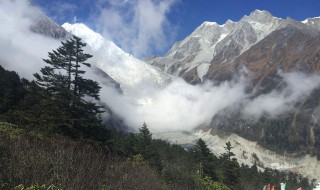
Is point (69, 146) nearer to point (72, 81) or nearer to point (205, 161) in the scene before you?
point (72, 81)

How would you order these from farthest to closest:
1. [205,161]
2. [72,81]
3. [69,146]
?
[205,161], [72,81], [69,146]

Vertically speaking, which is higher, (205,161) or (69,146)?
(205,161)

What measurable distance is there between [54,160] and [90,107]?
84.1 feet

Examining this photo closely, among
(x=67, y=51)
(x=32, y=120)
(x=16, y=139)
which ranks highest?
(x=67, y=51)

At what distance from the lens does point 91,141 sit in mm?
43688

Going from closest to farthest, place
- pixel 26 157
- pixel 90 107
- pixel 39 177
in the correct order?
pixel 39 177 < pixel 26 157 < pixel 90 107

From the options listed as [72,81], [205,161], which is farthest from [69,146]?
[205,161]

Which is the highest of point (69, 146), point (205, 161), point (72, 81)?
point (72, 81)

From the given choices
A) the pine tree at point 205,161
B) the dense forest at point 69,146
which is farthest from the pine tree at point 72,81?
the pine tree at point 205,161

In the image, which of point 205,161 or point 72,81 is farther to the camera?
point 205,161

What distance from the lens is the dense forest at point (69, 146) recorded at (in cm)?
Result: 2169

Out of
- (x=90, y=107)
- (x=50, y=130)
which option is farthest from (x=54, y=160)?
(x=90, y=107)

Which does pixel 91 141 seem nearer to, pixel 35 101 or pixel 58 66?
pixel 58 66

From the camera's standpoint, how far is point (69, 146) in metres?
30.1
